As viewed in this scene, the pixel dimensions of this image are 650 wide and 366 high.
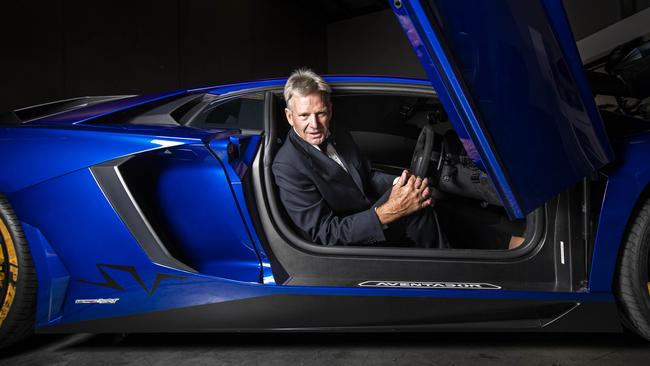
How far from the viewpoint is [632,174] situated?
1.51 metres

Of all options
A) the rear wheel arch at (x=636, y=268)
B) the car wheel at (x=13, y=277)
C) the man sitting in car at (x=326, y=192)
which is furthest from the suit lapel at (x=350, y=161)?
the car wheel at (x=13, y=277)

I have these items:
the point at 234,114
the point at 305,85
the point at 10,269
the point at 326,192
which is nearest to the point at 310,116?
the point at 305,85

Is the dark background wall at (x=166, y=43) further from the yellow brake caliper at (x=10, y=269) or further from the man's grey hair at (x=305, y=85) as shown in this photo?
the man's grey hair at (x=305, y=85)

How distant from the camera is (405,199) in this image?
5.08 feet

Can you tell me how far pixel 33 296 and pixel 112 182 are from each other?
1.71 feet

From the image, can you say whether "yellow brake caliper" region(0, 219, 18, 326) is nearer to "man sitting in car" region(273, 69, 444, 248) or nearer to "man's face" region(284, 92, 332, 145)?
"man sitting in car" region(273, 69, 444, 248)

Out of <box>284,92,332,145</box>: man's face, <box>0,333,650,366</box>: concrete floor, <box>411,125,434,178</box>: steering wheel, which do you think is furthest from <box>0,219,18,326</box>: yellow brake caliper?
<box>411,125,434,178</box>: steering wheel

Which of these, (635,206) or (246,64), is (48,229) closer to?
(635,206)

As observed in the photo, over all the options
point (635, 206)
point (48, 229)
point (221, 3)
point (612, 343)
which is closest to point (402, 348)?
point (612, 343)

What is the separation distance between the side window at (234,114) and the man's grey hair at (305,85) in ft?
0.41

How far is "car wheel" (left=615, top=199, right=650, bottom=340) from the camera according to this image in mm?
1509

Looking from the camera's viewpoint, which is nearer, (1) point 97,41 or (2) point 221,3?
(1) point 97,41

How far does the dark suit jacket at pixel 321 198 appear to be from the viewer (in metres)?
1.61

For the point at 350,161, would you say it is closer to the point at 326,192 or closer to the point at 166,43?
the point at 326,192
